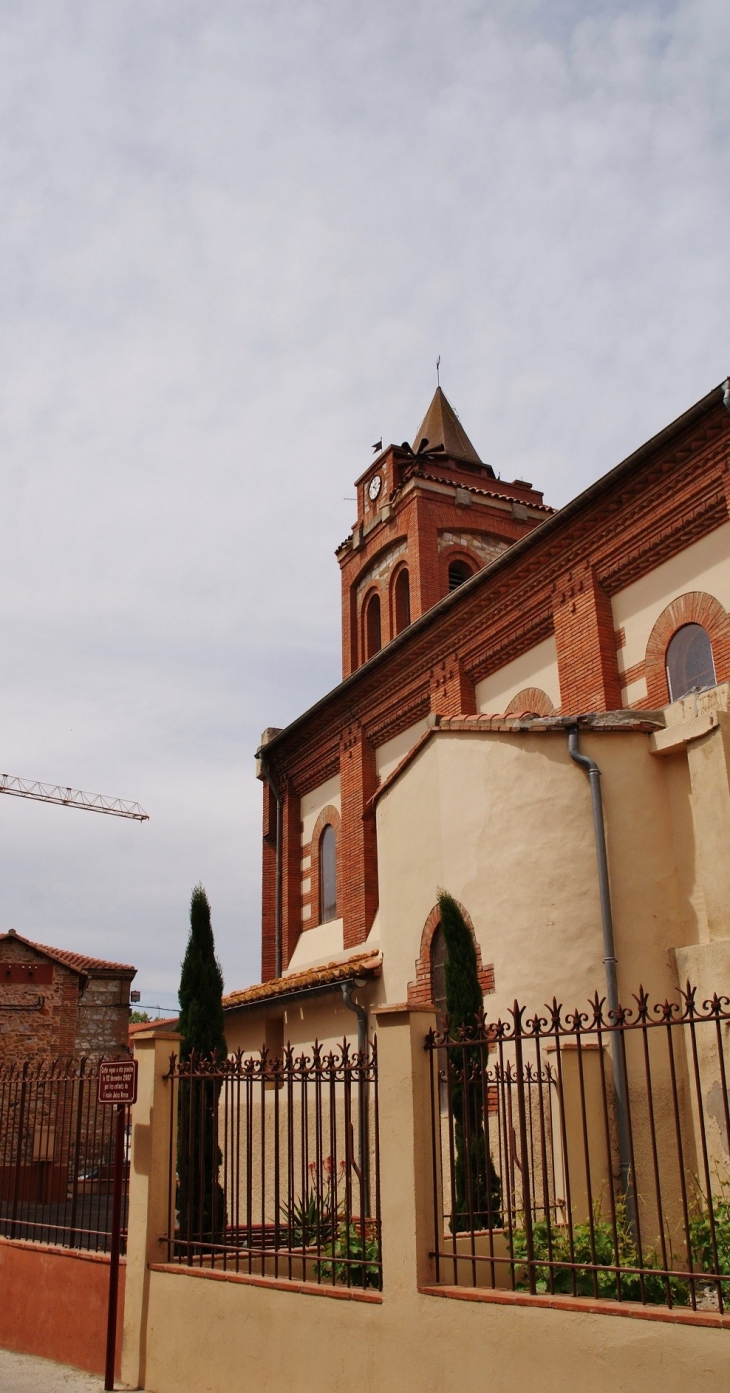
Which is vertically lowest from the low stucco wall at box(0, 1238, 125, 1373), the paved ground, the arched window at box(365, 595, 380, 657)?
the paved ground

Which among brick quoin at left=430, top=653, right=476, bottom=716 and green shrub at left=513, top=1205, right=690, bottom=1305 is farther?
brick quoin at left=430, top=653, right=476, bottom=716

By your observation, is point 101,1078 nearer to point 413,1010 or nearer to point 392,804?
point 413,1010

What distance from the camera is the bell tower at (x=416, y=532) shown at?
25.5 m

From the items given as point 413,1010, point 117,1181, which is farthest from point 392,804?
point 413,1010

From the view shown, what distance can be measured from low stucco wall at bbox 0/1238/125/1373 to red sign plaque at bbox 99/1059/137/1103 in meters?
1.25

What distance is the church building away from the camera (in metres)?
11.4

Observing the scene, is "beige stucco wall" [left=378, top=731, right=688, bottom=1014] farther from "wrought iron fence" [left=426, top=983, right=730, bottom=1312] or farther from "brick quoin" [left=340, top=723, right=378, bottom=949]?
"brick quoin" [left=340, top=723, right=378, bottom=949]

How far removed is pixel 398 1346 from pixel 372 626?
2132 cm

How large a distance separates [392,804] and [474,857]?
7.54 ft

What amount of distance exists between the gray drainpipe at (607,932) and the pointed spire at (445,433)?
17579 mm

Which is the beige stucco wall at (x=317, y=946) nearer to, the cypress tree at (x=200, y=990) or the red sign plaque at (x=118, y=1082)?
the cypress tree at (x=200, y=990)

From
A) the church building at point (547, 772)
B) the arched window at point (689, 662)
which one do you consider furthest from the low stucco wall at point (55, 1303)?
the arched window at point (689, 662)

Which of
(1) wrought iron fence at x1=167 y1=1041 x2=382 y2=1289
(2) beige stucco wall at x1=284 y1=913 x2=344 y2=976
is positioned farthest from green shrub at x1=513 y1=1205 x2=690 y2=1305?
(2) beige stucco wall at x1=284 y1=913 x2=344 y2=976

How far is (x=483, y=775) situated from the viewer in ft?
40.9
